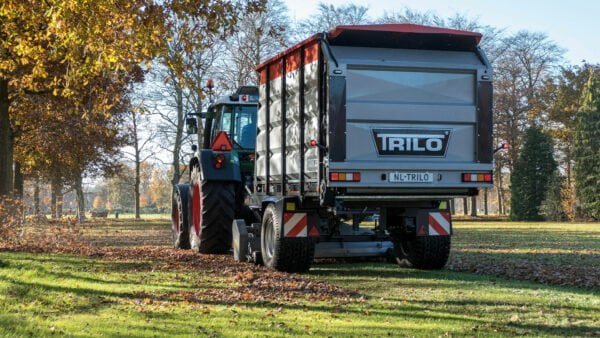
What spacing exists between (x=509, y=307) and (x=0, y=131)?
14785mm

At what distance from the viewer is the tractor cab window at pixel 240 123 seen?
46.8ft

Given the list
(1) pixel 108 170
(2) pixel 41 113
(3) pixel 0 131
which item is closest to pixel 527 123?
(1) pixel 108 170

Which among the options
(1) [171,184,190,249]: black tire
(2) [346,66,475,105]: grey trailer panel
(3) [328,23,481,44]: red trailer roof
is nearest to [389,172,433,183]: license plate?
(2) [346,66,475,105]: grey trailer panel

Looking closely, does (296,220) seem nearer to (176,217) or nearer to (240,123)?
(240,123)

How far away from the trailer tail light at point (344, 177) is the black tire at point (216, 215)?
4321 mm

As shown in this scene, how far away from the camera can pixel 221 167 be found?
44.6ft

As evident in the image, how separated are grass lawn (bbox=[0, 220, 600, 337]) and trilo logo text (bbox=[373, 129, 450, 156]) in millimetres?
1802

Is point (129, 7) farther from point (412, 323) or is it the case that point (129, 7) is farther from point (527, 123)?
point (527, 123)

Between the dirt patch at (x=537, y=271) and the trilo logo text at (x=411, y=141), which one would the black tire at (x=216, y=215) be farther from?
the trilo logo text at (x=411, y=141)

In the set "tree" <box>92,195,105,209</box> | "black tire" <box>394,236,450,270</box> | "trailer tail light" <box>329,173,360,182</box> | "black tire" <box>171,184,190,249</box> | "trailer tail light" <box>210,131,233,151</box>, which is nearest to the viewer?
"trailer tail light" <box>329,173,360,182</box>

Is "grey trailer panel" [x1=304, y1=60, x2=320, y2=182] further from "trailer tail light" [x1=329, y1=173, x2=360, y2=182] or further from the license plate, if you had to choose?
the license plate

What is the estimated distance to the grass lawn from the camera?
6344 mm

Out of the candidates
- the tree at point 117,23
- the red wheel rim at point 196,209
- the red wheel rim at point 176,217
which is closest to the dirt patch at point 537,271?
the red wheel rim at point 196,209

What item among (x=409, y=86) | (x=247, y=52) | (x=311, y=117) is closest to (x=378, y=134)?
(x=409, y=86)
